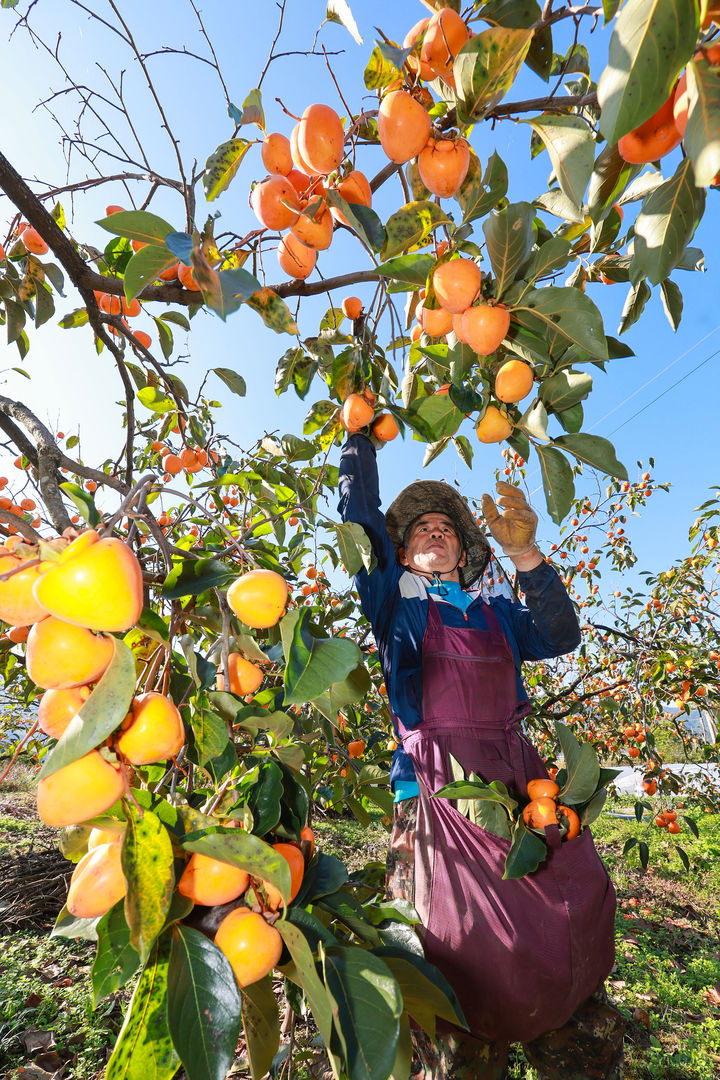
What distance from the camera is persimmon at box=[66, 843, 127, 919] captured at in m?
0.62

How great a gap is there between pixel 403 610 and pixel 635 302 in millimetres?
1099

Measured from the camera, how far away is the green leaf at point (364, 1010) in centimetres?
61

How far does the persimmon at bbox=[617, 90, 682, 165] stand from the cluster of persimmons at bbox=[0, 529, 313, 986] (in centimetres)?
81

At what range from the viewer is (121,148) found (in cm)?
159

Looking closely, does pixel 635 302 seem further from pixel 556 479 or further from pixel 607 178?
pixel 556 479

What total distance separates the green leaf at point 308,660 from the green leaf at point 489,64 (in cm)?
79

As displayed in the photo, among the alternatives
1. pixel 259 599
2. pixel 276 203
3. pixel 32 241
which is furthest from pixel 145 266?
pixel 32 241

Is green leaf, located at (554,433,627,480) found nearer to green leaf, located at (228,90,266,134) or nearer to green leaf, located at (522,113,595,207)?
green leaf, located at (522,113,595,207)

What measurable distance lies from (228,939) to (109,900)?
15 cm

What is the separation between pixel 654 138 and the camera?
2.39ft

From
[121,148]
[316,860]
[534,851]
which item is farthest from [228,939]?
[121,148]

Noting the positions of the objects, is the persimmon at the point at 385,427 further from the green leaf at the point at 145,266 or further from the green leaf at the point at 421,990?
the green leaf at the point at 421,990

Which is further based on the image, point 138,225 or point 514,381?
point 514,381

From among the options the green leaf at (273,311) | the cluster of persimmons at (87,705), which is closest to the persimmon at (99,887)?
the cluster of persimmons at (87,705)
